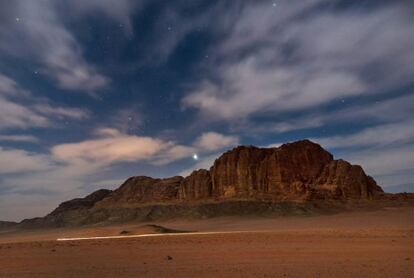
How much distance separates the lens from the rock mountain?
124 meters

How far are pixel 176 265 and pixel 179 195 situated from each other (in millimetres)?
125289

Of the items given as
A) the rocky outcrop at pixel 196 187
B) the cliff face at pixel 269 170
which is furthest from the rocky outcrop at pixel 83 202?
the cliff face at pixel 269 170

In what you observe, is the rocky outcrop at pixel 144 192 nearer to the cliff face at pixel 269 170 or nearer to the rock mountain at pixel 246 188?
the rock mountain at pixel 246 188

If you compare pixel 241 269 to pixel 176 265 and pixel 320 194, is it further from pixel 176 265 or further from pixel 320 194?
pixel 320 194

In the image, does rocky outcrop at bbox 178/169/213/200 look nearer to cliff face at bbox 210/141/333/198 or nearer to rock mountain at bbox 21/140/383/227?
rock mountain at bbox 21/140/383/227

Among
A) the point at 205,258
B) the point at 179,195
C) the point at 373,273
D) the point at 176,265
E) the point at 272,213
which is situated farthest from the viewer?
the point at 179,195

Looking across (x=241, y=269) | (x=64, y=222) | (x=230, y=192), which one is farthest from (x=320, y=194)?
(x=241, y=269)

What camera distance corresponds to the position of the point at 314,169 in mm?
138750

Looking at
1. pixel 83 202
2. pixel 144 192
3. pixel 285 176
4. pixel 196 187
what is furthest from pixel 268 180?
pixel 83 202

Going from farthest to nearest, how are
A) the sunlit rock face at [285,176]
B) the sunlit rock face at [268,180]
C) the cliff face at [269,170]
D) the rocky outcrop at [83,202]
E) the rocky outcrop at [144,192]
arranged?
1. the rocky outcrop at [83,202]
2. the rocky outcrop at [144,192]
3. the cliff face at [269,170]
4. the sunlit rock face at [268,180]
5. the sunlit rock face at [285,176]

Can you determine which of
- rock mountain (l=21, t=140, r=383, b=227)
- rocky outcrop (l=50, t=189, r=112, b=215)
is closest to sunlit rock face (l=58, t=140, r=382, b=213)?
rock mountain (l=21, t=140, r=383, b=227)

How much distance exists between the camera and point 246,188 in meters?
138

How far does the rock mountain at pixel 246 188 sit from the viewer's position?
123625 mm

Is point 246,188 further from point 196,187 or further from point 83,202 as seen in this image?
point 83,202
